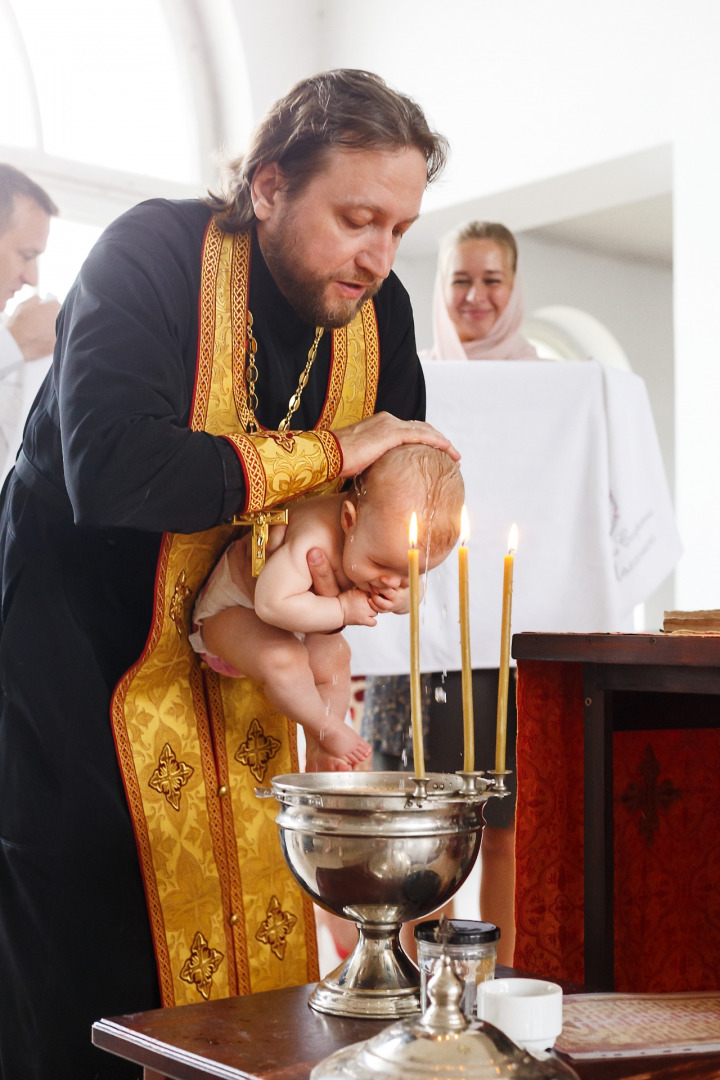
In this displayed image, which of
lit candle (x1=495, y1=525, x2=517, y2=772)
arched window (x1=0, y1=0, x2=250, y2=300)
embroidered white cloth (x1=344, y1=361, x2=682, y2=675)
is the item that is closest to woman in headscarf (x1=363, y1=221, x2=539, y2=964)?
embroidered white cloth (x1=344, y1=361, x2=682, y2=675)

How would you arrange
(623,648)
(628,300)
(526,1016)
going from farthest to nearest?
(628,300), (623,648), (526,1016)

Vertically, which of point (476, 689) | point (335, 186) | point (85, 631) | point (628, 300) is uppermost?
point (628, 300)

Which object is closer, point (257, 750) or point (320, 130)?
point (320, 130)

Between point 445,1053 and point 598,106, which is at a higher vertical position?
point 598,106

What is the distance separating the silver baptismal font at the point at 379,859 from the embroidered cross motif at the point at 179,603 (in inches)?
20.6

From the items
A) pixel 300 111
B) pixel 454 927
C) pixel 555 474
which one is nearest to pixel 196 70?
pixel 555 474

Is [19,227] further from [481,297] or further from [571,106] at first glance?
[571,106]

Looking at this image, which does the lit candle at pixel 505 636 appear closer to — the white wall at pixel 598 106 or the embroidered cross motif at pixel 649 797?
the embroidered cross motif at pixel 649 797

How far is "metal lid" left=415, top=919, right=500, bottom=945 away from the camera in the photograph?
115cm

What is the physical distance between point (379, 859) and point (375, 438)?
68cm

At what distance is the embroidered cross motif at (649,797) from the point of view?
1744 millimetres

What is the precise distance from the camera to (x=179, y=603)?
1778 mm

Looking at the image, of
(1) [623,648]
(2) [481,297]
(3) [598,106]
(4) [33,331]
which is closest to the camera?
(1) [623,648]

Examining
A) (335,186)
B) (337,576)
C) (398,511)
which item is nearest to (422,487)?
(398,511)
